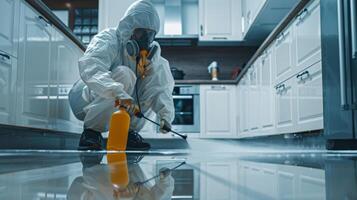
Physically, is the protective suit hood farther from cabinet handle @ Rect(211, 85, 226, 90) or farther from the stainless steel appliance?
cabinet handle @ Rect(211, 85, 226, 90)

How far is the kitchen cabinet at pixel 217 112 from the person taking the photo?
181 inches

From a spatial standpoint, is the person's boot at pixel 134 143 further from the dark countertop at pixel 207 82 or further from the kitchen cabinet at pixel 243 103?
the dark countertop at pixel 207 82

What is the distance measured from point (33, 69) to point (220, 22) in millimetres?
2859

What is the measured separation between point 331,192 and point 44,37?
2346mm

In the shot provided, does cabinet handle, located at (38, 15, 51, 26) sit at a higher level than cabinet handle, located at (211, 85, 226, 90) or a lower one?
higher

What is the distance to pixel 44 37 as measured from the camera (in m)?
2.53

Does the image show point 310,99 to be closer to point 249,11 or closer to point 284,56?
point 284,56

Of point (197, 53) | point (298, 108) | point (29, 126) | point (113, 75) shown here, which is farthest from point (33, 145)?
point (197, 53)

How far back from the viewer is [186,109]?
4566mm

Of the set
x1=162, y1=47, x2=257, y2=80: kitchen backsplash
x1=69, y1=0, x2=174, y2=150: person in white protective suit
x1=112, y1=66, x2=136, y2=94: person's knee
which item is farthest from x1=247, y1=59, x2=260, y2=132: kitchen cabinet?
x1=112, y1=66, x2=136, y2=94: person's knee

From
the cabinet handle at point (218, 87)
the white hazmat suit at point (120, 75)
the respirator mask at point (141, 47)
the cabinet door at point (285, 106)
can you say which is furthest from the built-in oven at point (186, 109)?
the respirator mask at point (141, 47)

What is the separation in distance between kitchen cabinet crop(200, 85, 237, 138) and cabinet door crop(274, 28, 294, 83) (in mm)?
1719

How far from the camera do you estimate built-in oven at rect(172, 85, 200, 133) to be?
179 inches

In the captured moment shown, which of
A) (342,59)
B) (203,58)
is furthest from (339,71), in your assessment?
(203,58)
